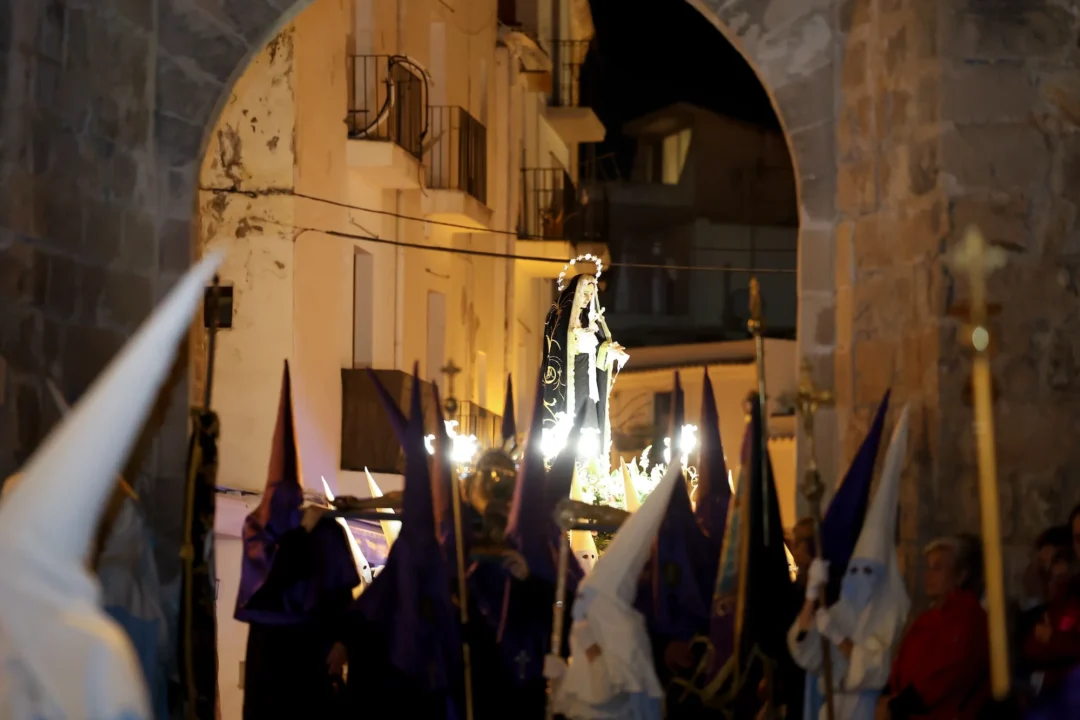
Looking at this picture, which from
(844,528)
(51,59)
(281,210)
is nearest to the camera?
(844,528)

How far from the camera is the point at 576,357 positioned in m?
14.8

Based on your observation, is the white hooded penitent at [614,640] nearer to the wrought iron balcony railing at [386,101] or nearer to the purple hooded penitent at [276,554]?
the purple hooded penitent at [276,554]

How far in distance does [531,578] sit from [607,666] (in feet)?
3.12

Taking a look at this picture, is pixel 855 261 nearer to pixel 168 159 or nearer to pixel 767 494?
pixel 767 494

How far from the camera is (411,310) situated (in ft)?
61.4

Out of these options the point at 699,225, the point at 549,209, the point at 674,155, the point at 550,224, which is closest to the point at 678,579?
the point at 550,224

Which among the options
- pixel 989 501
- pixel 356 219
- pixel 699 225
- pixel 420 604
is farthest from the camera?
pixel 699 225

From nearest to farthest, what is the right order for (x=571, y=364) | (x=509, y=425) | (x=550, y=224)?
(x=509, y=425)
(x=571, y=364)
(x=550, y=224)

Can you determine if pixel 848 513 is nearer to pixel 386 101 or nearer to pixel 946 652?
pixel 946 652

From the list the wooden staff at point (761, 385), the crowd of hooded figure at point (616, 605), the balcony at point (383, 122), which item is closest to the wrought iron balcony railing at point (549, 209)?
the balcony at point (383, 122)

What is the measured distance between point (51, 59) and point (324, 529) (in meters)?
2.33

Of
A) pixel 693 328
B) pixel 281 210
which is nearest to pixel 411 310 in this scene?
pixel 281 210

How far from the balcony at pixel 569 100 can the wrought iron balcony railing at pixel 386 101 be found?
28.8 ft

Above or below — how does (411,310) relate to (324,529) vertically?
above
